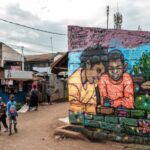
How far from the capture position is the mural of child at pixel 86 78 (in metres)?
14.7

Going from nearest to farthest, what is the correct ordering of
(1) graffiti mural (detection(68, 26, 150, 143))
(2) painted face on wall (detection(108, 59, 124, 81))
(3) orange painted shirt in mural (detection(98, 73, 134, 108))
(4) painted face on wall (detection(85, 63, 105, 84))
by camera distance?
(1) graffiti mural (detection(68, 26, 150, 143)) → (3) orange painted shirt in mural (detection(98, 73, 134, 108)) → (2) painted face on wall (detection(108, 59, 124, 81)) → (4) painted face on wall (detection(85, 63, 105, 84))

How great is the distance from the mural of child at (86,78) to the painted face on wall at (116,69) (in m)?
0.36

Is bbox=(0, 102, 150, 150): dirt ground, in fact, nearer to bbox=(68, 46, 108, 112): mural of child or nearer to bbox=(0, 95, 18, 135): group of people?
bbox=(0, 95, 18, 135): group of people

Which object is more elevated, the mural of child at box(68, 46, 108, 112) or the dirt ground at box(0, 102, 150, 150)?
the mural of child at box(68, 46, 108, 112)

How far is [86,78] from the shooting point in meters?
15.2

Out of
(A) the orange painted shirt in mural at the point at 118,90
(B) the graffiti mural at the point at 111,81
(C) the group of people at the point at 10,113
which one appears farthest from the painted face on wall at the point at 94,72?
(C) the group of people at the point at 10,113

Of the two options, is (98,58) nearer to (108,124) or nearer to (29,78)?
(108,124)

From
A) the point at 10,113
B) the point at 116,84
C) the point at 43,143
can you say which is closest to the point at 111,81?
the point at 116,84

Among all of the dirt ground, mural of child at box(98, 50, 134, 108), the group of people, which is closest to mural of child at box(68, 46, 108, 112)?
mural of child at box(98, 50, 134, 108)

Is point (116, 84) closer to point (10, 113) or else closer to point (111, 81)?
point (111, 81)

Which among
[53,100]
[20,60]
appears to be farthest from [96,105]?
[20,60]

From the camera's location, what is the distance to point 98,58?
577 inches

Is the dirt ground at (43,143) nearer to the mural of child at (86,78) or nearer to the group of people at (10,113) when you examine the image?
the group of people at (10,113)

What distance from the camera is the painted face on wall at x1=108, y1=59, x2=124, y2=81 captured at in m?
13.8
